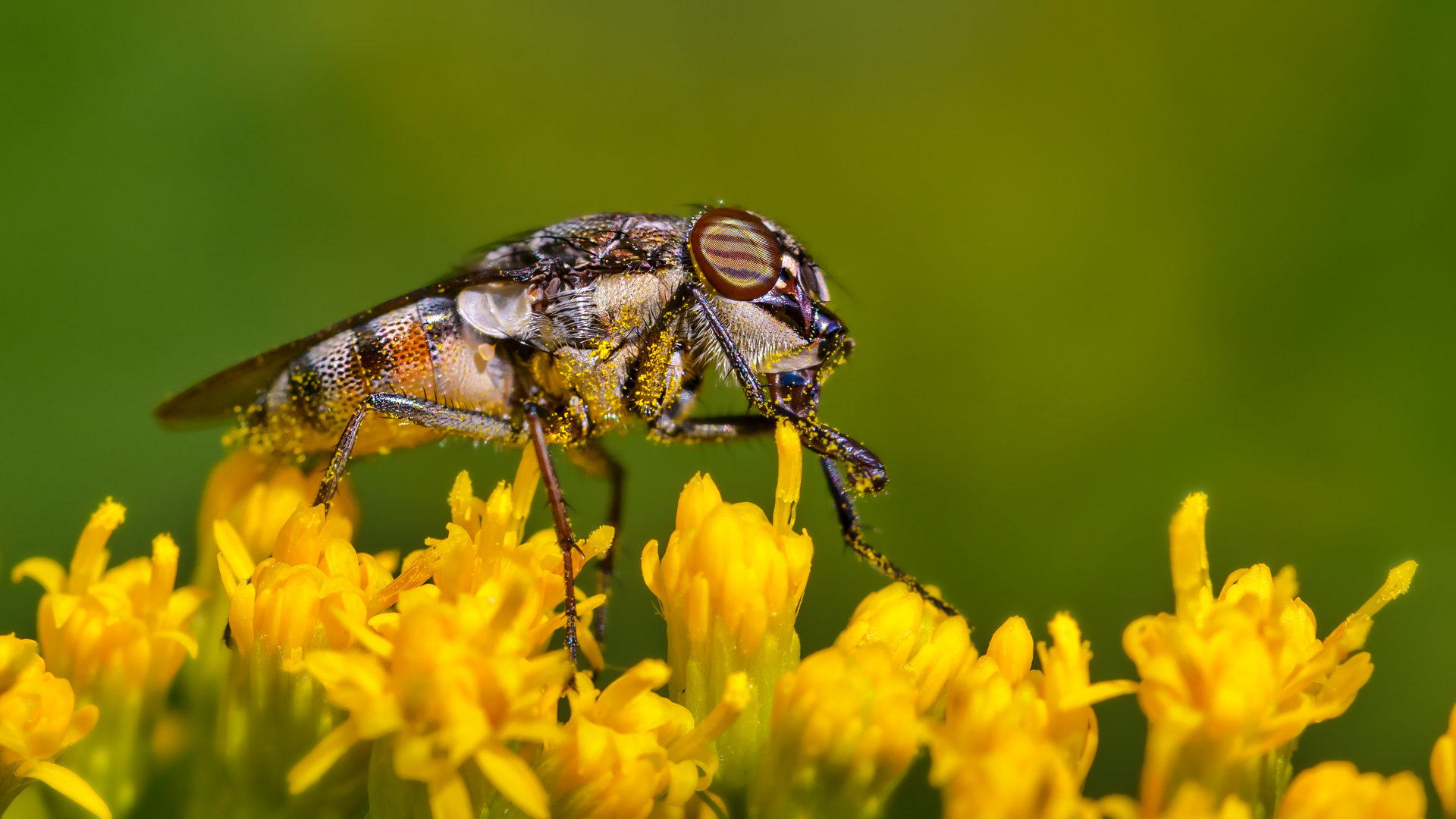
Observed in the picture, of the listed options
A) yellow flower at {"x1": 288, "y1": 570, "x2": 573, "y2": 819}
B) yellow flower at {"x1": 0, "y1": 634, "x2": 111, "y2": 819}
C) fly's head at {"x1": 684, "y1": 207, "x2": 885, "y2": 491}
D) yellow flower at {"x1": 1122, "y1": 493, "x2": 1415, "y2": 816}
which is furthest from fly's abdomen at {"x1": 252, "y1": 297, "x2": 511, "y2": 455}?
yellow flower at {"x1": 1122, "y1": 493, "x2": 1415, "y2": 816}

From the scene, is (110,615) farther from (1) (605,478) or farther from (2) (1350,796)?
(2) (1350,796)

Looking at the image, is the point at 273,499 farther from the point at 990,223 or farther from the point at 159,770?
the point at 990,223

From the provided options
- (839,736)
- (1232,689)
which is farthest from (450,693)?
(1232,689)

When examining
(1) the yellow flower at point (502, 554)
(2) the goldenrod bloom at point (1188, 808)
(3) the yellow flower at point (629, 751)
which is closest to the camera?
(2) the goldenrod bloom at point (1188, 808)

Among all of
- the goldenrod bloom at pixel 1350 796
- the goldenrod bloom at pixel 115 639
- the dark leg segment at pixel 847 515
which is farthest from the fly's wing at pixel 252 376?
the goldenrod bloom at pixel 1350 796

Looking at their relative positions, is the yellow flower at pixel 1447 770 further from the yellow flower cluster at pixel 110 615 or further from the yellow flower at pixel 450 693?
the yellow flower cluster at pixel 110 615
